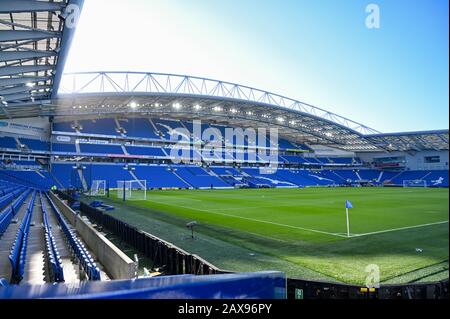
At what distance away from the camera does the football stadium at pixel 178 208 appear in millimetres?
4477

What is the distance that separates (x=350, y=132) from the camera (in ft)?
219

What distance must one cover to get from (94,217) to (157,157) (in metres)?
47.7

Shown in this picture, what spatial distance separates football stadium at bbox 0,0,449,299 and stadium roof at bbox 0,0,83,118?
3.3 inches

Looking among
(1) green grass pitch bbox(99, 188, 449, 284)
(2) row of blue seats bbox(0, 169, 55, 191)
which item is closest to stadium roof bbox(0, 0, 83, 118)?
(1) green grass pitch bbox(99, 188, 449, 284)

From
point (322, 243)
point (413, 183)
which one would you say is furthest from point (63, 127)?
point (413, 183)

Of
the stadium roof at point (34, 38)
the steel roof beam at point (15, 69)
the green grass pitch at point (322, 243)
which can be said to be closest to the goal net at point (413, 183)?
the green grass pitch at point (322, 243)

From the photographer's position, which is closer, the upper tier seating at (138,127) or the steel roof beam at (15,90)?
the steel roof beam at (15,90)

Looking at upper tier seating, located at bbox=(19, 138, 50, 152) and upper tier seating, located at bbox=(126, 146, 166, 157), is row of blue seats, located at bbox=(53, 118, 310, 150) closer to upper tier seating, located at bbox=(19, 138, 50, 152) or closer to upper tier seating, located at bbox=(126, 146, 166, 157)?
upper tier seating, located at bbox=(126, 146, 166, 157)

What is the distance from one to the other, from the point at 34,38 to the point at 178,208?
1481 centimetres

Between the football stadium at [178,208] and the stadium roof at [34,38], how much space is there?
3.3 inches

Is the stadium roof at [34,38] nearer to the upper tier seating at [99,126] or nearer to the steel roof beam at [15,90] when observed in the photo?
the steel roof beam at [15,90]

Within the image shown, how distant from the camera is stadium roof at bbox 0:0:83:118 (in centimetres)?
1277
